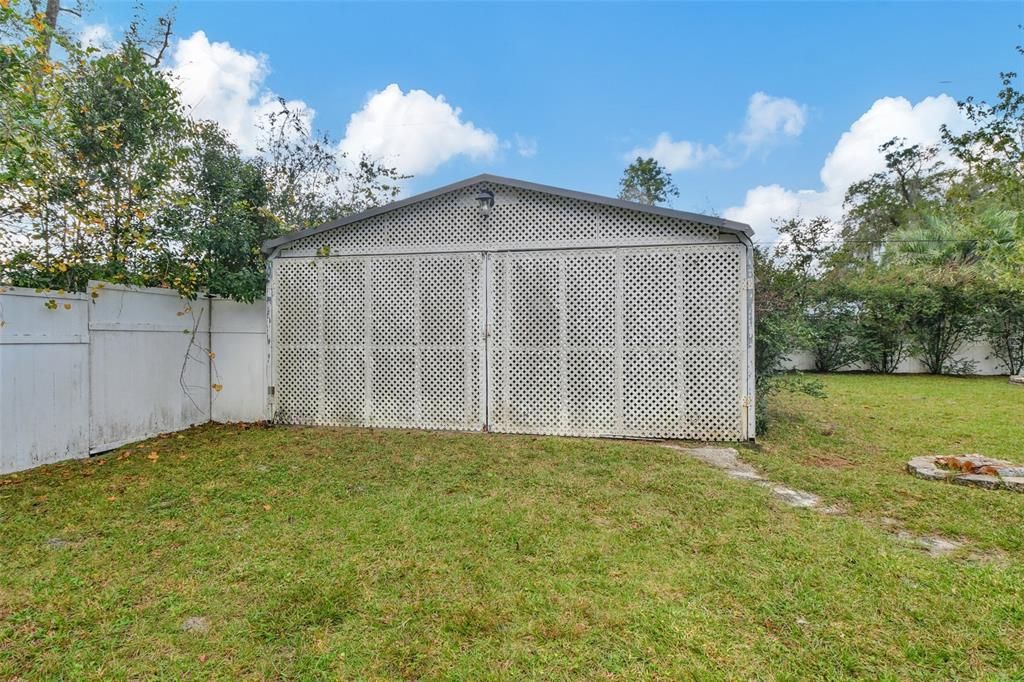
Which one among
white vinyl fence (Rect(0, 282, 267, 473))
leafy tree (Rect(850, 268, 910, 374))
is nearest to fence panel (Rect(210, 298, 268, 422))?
white vinyl fence (Rect(0, 282, 267, 473))

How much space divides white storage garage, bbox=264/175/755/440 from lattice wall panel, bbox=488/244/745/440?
0.02 metres

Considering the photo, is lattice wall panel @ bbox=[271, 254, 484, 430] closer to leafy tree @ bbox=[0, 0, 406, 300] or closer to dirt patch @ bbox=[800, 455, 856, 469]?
leafy tree @ bbox=[0, 0, 406, 300]

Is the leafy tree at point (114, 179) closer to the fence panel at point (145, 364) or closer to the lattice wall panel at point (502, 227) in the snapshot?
the fence panel at point (145, 364)

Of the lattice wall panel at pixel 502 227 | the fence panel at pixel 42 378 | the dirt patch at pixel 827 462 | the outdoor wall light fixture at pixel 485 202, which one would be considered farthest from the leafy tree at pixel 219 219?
the dirt patch at pixel 827 462

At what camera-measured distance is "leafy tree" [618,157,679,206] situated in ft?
65.3

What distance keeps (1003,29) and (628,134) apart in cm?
739

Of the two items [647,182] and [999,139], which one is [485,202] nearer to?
[999,139]

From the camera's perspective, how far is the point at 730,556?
115 inches

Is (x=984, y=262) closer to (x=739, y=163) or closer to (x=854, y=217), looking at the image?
(x=739, y=163)

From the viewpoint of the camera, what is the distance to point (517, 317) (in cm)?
627

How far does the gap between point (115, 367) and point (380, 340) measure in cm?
304

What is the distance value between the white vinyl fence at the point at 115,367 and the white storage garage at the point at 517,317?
73 centimetres

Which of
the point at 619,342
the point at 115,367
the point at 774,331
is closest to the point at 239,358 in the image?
the point at 115,367

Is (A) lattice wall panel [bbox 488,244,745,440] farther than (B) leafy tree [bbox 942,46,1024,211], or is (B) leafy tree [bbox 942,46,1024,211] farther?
(B) leafy tree [bbox 942,46,1024,211]
